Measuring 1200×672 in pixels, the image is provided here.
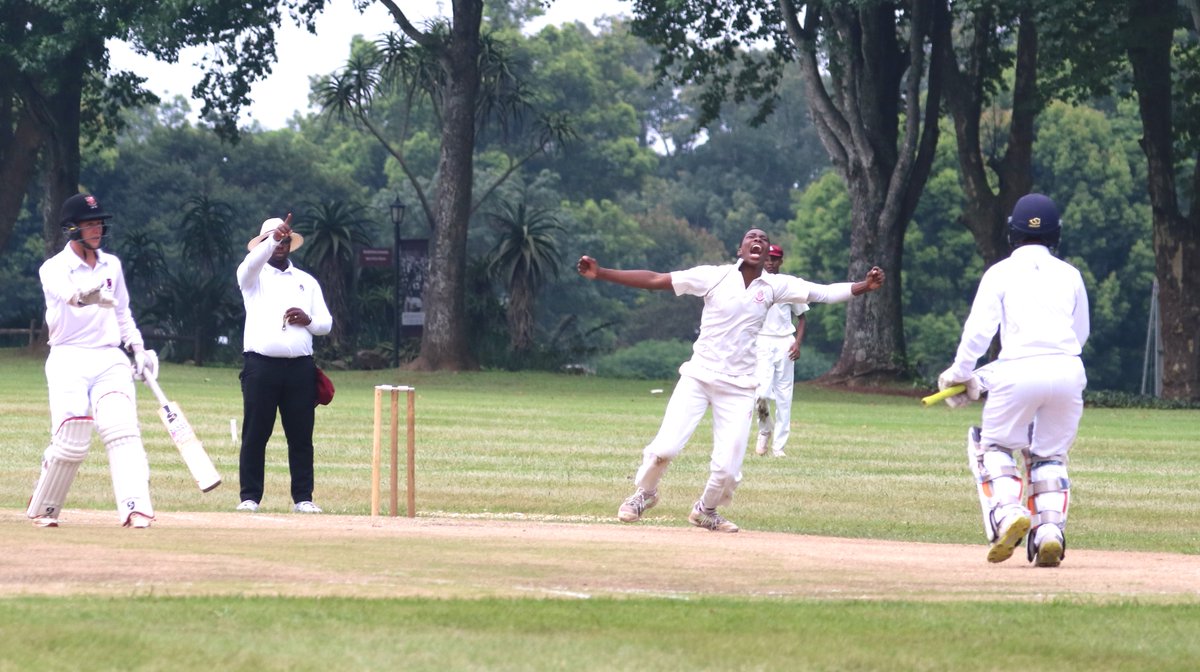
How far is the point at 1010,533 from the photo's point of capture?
10.3 metres

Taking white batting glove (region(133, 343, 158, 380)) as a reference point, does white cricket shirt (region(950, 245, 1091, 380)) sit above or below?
above

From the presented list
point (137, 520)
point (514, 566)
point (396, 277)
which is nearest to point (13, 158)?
point (396, 277)

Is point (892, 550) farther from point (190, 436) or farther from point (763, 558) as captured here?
point (190, 436)

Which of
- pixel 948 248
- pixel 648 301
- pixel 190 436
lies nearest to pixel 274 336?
pixel 190 436

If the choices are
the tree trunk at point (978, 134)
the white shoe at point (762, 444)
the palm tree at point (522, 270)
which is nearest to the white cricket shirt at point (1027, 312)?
the white shoe at point (762, 444)

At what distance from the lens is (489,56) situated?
45781 mm

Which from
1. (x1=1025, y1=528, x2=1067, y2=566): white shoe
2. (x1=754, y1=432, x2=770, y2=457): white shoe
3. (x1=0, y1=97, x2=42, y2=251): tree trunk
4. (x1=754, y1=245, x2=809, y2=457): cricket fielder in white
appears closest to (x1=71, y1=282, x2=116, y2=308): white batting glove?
(x1=1025, y1=528, x2=1067, y2=566): white shoe

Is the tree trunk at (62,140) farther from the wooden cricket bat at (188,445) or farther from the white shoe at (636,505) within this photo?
the wooden cricket bat at (188,445)

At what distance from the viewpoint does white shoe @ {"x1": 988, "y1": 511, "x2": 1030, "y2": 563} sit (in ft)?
33.9

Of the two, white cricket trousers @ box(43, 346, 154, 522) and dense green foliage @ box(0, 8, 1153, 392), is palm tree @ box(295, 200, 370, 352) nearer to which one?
dense green foliage @ box(0, 8, 1153, 392)

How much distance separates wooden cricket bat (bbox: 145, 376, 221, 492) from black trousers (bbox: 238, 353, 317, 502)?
1.63 meters

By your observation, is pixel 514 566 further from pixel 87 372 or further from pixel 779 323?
pixel 779 323

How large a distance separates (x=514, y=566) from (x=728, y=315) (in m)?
3.62

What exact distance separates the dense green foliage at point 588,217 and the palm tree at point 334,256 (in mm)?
62
